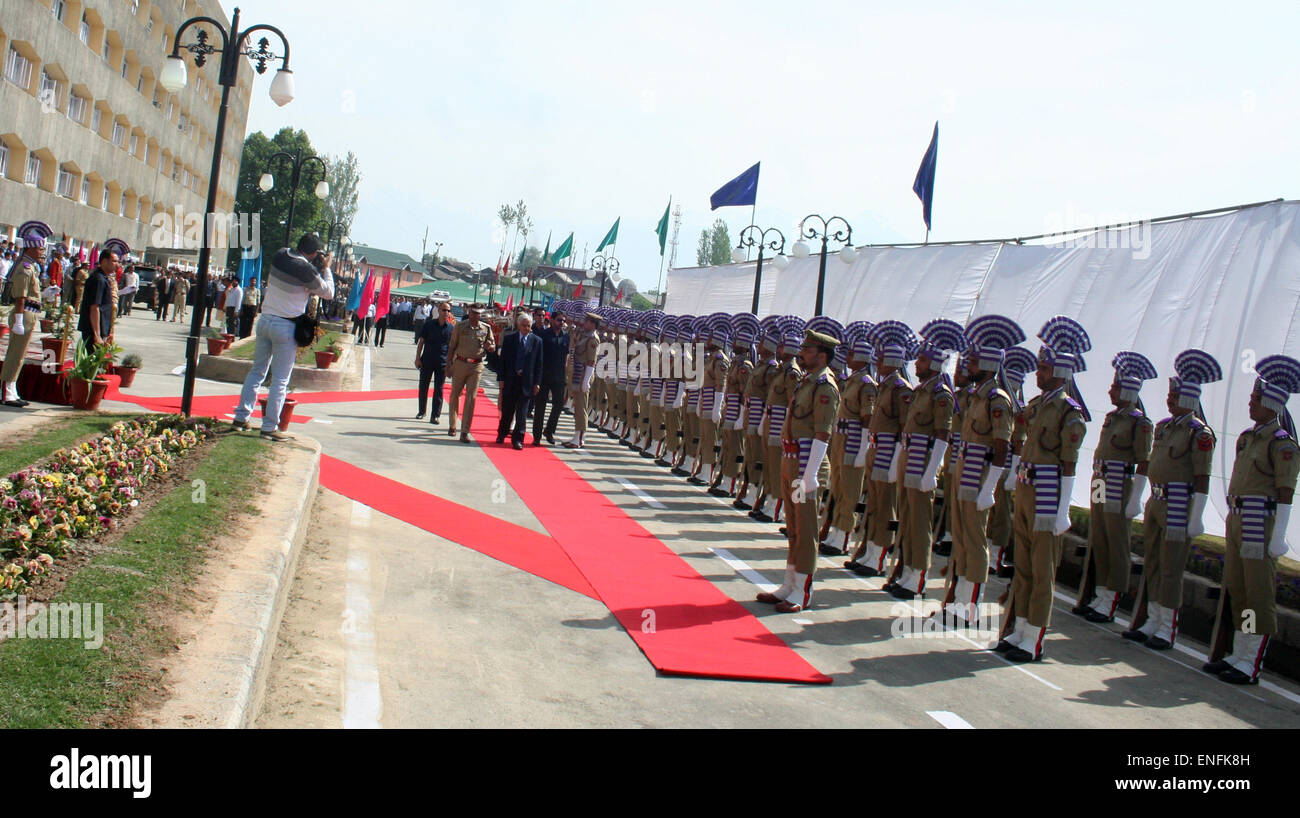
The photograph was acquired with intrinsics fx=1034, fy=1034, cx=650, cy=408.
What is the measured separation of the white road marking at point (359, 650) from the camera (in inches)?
209

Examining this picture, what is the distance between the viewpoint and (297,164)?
1106 inches

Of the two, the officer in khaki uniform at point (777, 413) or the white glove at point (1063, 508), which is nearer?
the white glove at point (1063, 508)

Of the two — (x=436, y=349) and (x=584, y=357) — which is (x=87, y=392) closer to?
(x=436, y=349)

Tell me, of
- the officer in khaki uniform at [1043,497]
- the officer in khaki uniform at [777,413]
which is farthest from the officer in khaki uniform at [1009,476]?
the officer in khaki uniform at [777,413]

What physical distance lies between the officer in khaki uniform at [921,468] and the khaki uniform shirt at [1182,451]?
1.84 metres

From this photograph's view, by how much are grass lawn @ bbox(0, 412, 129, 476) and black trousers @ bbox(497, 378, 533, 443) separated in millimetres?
6461

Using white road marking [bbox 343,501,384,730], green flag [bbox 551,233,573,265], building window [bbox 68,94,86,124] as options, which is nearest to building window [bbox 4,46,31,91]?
building window [bbox 68,94,86,124]

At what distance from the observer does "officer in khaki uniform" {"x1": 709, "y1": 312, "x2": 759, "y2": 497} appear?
14594 millimetres

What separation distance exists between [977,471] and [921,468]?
3.31ft

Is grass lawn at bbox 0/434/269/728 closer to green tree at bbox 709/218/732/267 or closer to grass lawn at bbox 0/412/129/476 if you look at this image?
grass lawn at bbox 0/412/129/476

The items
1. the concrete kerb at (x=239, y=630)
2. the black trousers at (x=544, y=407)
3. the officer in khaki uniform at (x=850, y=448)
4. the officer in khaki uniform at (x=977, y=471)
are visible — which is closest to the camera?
the concrete kerb at (x=239, y=630)

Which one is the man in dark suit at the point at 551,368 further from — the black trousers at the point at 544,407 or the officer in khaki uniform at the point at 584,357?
the officer in khaki uniform at the point at 584,357

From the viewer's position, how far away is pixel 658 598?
8.45 meters
